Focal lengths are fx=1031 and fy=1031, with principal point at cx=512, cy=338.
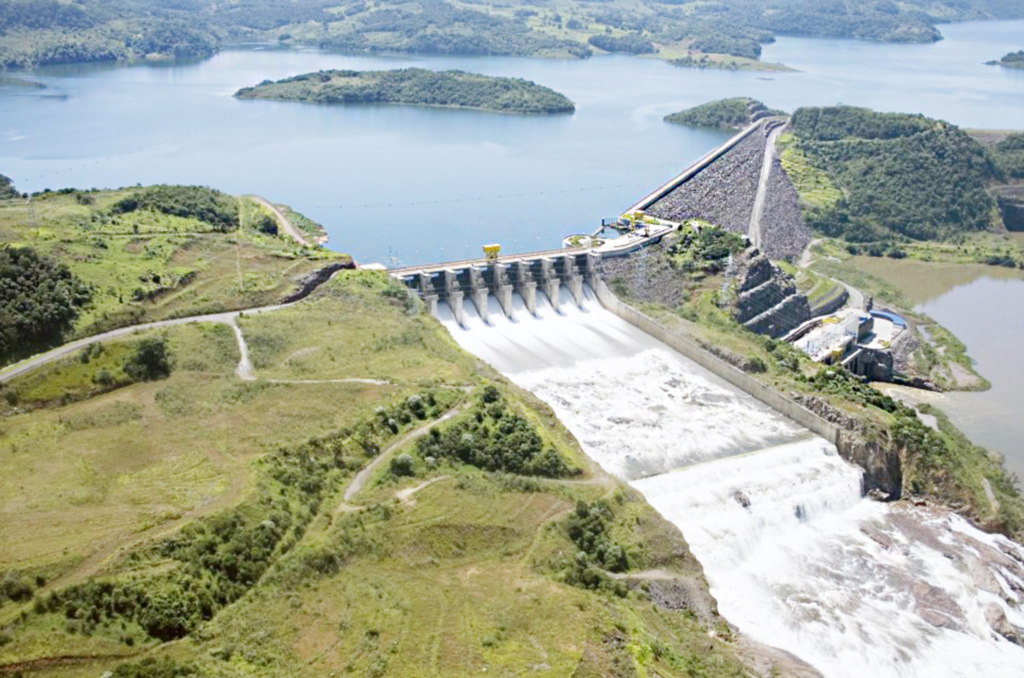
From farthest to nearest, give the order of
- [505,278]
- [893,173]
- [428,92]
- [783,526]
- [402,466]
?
[428,92]
[893,173]
[505,278]
[783,526]
[402,466]

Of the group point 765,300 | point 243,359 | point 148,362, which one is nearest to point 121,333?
point 148,362

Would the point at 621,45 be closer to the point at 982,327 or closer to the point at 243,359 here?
the point at 982,327

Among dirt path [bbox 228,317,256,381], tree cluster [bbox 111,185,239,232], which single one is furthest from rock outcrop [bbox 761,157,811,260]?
dirt path [bbox 228,317,256,381]

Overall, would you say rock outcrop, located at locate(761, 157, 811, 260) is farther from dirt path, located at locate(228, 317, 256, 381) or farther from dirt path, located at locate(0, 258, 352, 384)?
dirt path, located at locate(228, 317, 256, 381)

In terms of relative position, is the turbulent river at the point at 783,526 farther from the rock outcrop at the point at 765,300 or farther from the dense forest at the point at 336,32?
the dense forest at the point at 336,32

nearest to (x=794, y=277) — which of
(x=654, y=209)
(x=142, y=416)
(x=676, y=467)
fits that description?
(x=654, y=209)

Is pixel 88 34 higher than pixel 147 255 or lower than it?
higher

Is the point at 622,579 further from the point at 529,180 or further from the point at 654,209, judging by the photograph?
the point at 529,180

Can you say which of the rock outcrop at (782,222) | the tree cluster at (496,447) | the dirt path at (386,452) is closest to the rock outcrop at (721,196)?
the rock outcrop at (782,222)
